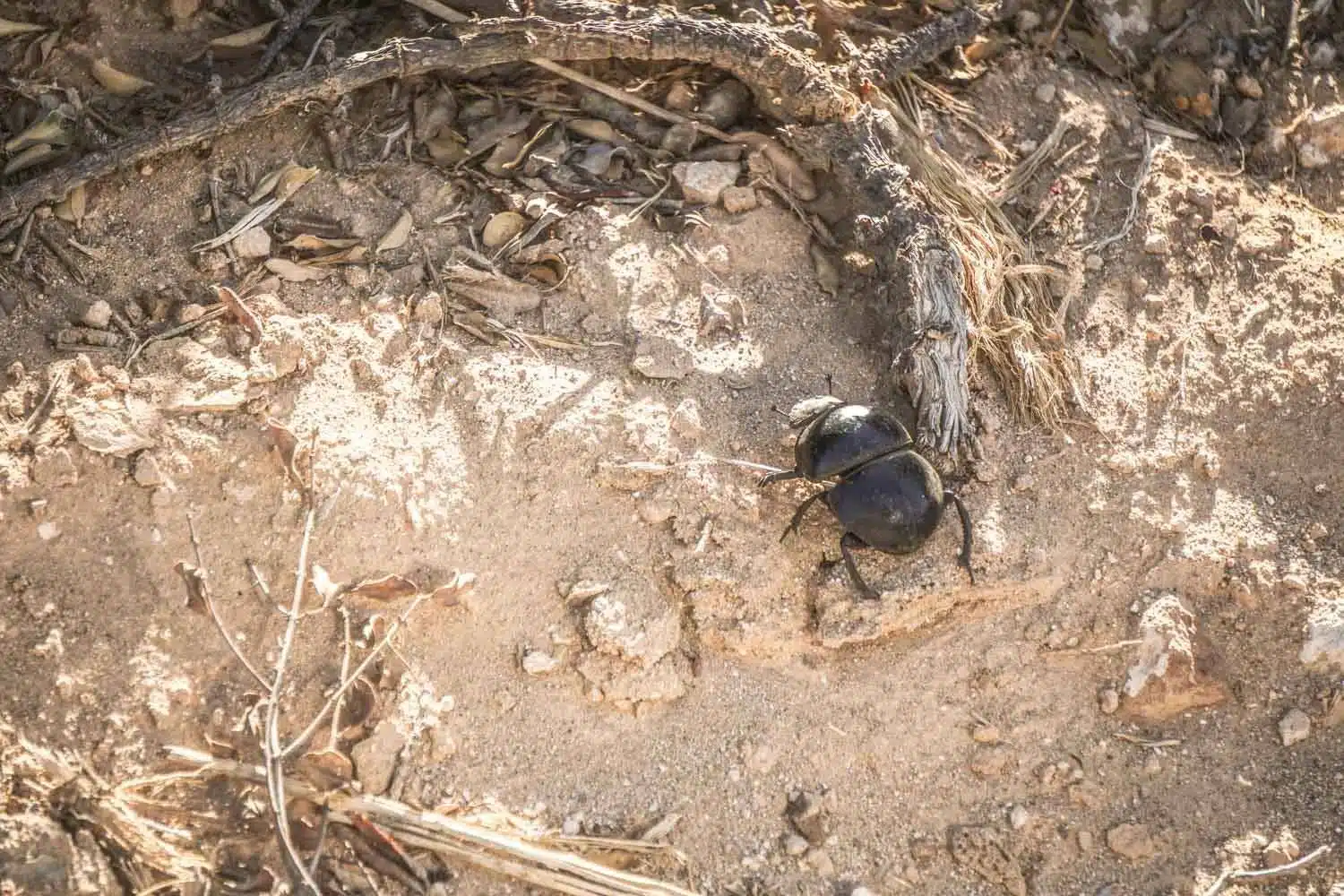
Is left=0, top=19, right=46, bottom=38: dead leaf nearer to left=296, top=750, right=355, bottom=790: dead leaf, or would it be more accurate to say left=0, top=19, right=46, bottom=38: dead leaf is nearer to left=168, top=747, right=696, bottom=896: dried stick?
left=168, top=747, right=696, bottom=896: dried stick

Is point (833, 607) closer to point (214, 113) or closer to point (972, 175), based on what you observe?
point (972, 175)

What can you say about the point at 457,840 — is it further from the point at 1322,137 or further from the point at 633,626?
the point at 1322,137

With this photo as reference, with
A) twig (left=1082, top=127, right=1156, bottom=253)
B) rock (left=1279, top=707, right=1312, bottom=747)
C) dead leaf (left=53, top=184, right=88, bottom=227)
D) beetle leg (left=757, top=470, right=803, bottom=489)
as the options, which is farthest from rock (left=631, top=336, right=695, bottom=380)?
rock (left=1279, top=707, right=1312, bottom=747)

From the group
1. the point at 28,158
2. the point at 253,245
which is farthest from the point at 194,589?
the point at 28,158

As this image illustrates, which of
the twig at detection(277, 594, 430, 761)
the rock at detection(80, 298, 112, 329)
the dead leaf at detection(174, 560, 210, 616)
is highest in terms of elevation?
the rock at detection(80, 298, 112, 329)

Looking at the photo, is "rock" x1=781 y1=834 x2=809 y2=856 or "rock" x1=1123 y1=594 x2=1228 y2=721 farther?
"rock" x1=1123 y1=594 x2=1228 y2=721

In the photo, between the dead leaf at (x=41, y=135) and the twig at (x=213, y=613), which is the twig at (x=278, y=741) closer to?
the twig at (x=213, y=613)

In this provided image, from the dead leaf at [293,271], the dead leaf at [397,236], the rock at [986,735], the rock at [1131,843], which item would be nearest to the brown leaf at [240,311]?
the dead leaf at [293,271]
